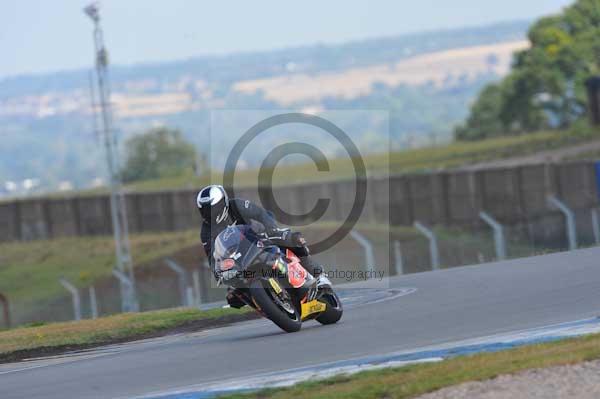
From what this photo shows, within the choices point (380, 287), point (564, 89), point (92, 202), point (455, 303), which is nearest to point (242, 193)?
point (92, 202)

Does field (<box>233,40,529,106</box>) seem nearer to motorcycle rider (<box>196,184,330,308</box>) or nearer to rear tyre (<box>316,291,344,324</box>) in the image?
rear tyre (<box>316,291,344,324</box>)

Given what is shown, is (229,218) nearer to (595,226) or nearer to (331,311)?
(331,311)

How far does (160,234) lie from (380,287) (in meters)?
39.2

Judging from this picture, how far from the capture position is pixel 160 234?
56.9 metres

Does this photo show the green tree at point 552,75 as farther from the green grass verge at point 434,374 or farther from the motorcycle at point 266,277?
the green grass verge at point 434,374

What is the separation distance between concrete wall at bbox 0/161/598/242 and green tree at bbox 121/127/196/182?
4206 cm

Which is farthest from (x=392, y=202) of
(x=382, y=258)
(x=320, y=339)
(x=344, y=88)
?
(x=344, y=88)

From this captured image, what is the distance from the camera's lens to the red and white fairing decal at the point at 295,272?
1321 centimetres

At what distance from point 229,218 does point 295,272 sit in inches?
39.8

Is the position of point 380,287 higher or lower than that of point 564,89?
lower

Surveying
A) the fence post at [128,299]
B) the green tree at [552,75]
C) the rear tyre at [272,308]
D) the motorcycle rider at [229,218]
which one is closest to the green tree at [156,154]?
the green tree at [552,75]

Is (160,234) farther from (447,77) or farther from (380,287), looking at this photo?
(447,77)

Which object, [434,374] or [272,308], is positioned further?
[272,308]

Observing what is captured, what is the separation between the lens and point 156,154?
384 ft
